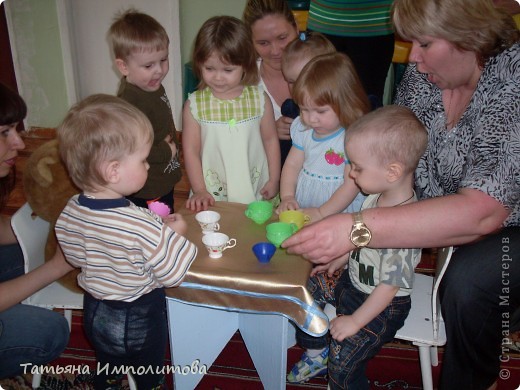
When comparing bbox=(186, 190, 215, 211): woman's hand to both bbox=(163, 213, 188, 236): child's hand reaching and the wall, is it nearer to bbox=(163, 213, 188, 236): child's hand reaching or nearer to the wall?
bbox=(163, 213, 188, 236): child's hand reaching

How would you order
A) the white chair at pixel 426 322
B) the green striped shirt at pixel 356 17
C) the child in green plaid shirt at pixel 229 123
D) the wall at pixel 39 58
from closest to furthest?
the white chair at pixel 426 322
the child in green plaid shirt at pixel 229 123
the green striped shirt at pixel 356 17
the wall at pixel 39 58

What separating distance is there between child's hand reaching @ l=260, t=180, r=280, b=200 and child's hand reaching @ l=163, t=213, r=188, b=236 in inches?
26.8

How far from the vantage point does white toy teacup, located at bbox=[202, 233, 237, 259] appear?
4.84ft

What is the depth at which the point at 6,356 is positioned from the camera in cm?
153

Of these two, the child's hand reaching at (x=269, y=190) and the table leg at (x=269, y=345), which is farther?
the child's hand reaching at (x=269, y=190)

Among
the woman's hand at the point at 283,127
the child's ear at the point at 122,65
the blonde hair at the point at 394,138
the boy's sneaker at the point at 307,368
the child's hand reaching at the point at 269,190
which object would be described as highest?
the child's ear at the point at 122,65

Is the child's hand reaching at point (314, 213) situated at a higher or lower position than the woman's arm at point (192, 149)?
lower

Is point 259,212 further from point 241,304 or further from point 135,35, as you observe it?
point 135,35

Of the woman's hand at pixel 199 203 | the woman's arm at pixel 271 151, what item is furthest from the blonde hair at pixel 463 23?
the woman's hand at pixel 199 203

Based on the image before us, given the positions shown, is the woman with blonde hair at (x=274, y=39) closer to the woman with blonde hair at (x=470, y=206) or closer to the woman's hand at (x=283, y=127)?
the woman's hand at (x=283, y=127)

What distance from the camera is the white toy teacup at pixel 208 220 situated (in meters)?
1.63

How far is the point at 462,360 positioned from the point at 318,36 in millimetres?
1421

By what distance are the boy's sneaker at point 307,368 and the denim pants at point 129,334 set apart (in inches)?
24.0

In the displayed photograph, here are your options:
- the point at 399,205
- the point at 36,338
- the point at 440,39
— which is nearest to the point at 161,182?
the point at 36,338
